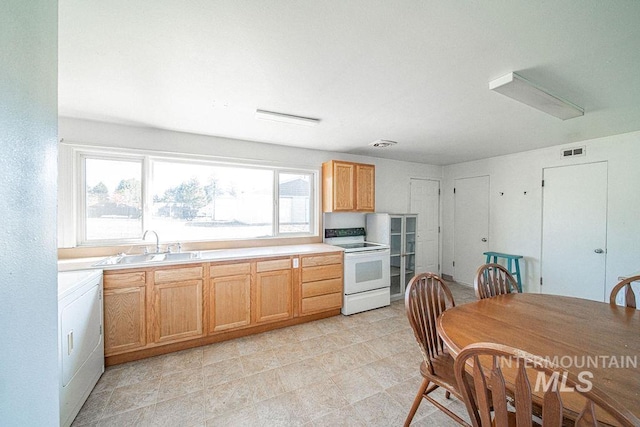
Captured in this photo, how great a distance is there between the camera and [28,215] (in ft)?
2.29

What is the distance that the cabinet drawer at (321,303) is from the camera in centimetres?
305

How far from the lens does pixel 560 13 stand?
3.81 feet

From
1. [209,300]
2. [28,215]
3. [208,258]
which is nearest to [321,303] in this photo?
[209,300]

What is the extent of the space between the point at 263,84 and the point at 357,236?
2.88m

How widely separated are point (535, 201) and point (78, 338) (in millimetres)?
5553

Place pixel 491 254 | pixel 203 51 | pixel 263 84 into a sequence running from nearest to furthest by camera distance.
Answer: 1. pixel 203 51
2. pixel 263 84
3. pixel 491 254

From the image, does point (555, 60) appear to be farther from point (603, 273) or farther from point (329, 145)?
point (603, 273)

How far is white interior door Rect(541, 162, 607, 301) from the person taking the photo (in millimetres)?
3084

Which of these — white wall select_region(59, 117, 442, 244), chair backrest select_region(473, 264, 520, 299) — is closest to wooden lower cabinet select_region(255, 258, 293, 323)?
white wall select_region(59, 117, 442, 244)

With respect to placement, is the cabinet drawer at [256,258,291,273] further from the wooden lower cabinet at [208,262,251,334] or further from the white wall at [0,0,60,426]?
the white wall at [0,0,60,426]

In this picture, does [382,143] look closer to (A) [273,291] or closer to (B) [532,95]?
(B) [532,95]

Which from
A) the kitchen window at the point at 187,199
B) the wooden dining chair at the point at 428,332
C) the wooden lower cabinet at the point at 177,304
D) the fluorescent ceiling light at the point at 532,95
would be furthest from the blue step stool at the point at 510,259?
the wooden lower cabinet at the point at 177,304

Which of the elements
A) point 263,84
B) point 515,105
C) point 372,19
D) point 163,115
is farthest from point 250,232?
point 515,105

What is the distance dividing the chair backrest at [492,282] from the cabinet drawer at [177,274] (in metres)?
2.59
